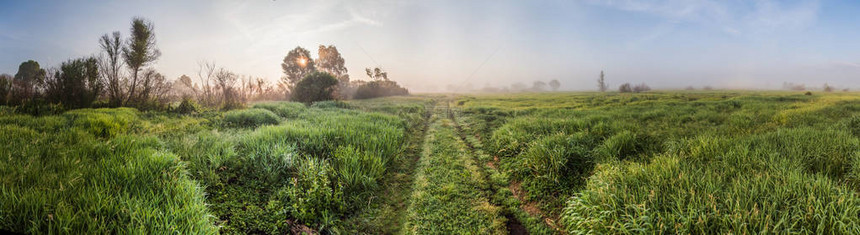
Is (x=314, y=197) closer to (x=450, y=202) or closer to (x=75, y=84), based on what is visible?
(x=450, y=202)

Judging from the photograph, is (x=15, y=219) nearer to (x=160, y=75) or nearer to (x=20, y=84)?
(x=20, y=84)

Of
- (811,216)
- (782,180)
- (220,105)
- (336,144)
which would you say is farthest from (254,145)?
(220,105)

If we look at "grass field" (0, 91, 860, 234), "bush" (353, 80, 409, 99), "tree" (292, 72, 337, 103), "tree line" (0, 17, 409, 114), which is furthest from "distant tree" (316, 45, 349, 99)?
"grass field" (0, 91, 860, 234)

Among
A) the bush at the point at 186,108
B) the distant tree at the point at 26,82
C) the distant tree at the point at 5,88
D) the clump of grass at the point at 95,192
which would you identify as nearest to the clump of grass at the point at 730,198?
the clump of grass at the point at 95,192

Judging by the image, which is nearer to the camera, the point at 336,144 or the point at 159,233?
the point at 159,233

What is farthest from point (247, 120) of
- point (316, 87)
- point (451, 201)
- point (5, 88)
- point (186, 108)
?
point (316, 87)

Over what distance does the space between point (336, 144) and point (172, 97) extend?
43.7 feet

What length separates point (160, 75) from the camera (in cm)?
1327

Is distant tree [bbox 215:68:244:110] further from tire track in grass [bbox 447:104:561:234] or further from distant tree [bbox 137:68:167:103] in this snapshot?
tire track in grass [bbox 447:104:561:234]

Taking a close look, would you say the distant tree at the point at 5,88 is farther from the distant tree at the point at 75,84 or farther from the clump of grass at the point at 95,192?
the clump of grass at the point at 95,192

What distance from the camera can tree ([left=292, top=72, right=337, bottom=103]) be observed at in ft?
93.1

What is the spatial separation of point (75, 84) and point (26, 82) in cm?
105

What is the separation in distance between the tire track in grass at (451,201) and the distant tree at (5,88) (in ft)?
42.8

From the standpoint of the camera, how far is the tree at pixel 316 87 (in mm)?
28391
